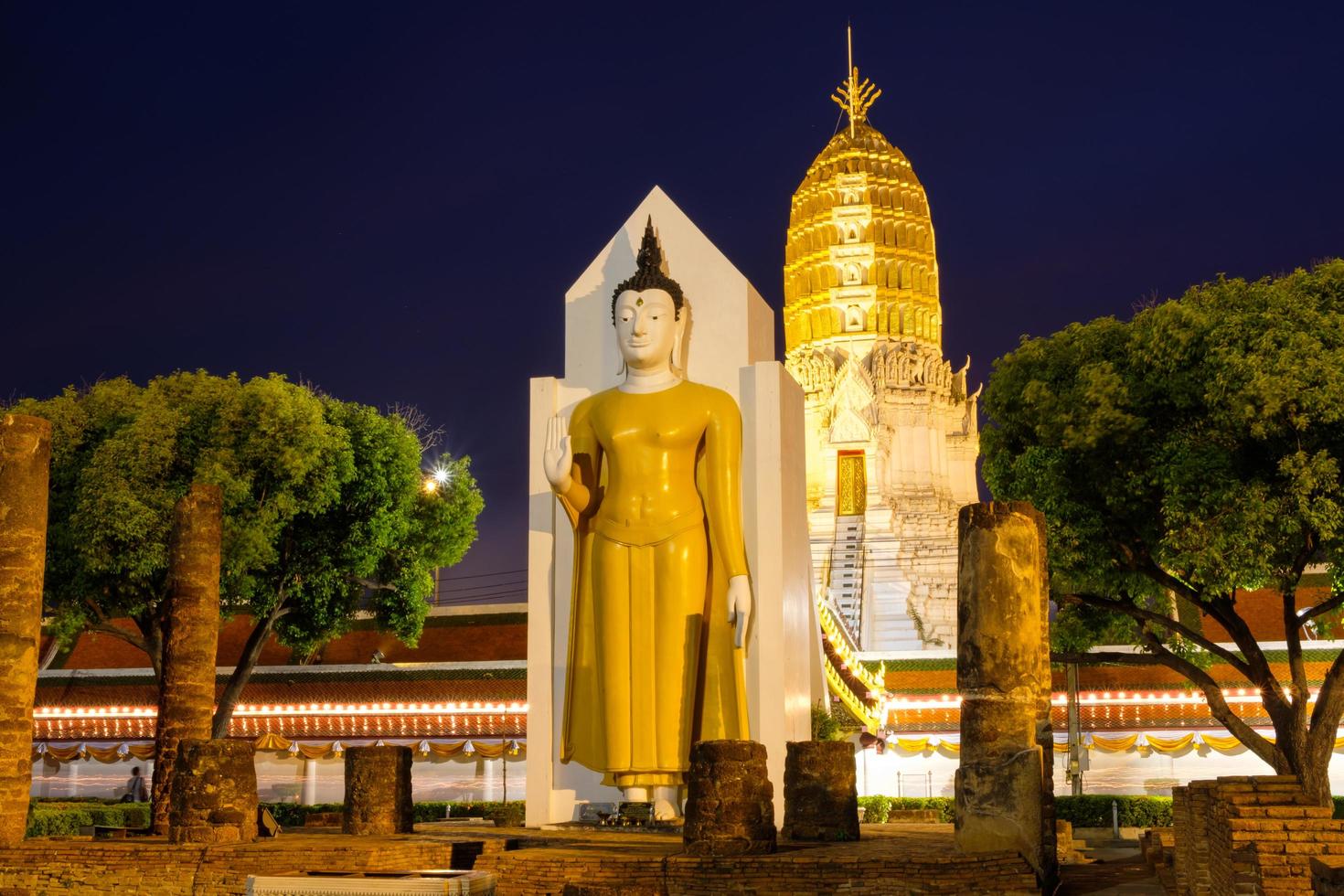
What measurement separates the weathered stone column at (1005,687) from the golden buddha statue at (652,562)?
420 centimetres

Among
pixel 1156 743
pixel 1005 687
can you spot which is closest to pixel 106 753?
pixel 1156 743

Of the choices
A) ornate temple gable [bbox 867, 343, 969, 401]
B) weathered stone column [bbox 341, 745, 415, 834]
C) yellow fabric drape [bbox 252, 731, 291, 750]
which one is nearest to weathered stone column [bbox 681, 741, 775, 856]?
weathered stone column [bbox 341, 745, 415, 834]

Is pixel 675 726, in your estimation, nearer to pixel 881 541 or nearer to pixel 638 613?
pixel 638 613

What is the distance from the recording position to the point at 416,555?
30.0 m

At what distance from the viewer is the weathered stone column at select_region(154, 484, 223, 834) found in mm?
20953

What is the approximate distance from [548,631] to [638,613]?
1.55 meters

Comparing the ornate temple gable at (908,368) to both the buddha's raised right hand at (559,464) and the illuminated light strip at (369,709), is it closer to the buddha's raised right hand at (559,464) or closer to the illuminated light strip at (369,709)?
the illuminated light strip at (369,709)

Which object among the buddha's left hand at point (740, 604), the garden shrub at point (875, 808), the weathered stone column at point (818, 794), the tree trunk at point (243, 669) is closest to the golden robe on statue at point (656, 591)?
the buddha's left hand at point (740, 604)

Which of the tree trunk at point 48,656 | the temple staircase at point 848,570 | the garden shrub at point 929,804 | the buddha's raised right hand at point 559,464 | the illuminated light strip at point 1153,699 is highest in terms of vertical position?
the temple staircase at point 848,570

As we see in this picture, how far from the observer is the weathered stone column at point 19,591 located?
62.0ft

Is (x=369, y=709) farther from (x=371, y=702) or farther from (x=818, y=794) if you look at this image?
(x=818, y=794)

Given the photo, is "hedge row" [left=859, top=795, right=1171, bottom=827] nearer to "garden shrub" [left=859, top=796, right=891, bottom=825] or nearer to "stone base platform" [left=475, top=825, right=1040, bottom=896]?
"garden shrub" [left=859, top=796, right=891, bottom=825]

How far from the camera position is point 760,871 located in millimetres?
13602

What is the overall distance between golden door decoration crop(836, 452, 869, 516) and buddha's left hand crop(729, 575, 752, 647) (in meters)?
39.0
